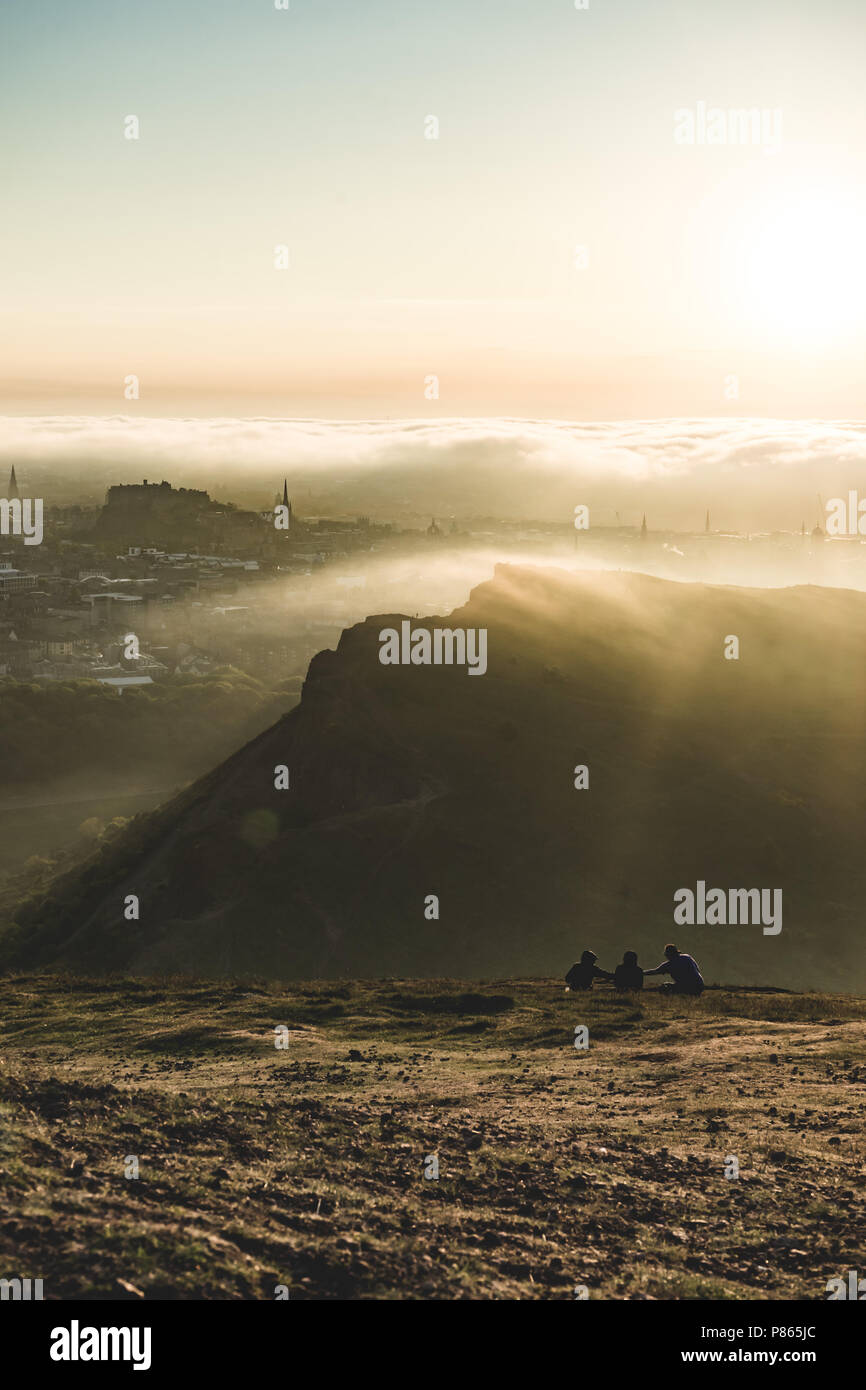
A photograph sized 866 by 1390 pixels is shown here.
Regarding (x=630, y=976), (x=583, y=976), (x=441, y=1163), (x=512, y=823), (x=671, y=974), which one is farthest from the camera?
(x=512, y=823)

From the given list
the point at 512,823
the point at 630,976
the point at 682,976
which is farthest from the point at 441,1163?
the point at 512,823

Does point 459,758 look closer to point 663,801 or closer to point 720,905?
point 663,801

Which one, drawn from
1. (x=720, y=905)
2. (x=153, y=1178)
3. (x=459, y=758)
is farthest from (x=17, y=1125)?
(x=459, y=758)

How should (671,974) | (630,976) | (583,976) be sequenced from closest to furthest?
(630,976) → (671,974) → (583,976)

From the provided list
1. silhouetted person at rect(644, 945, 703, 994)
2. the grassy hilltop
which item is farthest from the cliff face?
the grassy hilltop

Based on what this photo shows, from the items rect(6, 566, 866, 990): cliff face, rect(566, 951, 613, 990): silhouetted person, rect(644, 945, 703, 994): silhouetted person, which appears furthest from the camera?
rect(6, 566, 866, 990): cliff face

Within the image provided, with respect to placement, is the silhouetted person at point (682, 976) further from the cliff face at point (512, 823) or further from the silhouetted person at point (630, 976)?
the cliff face at point (512, 823)

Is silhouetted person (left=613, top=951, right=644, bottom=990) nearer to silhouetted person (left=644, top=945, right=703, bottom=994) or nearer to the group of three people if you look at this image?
the group of three people

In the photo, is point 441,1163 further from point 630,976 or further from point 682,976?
point 682,976
